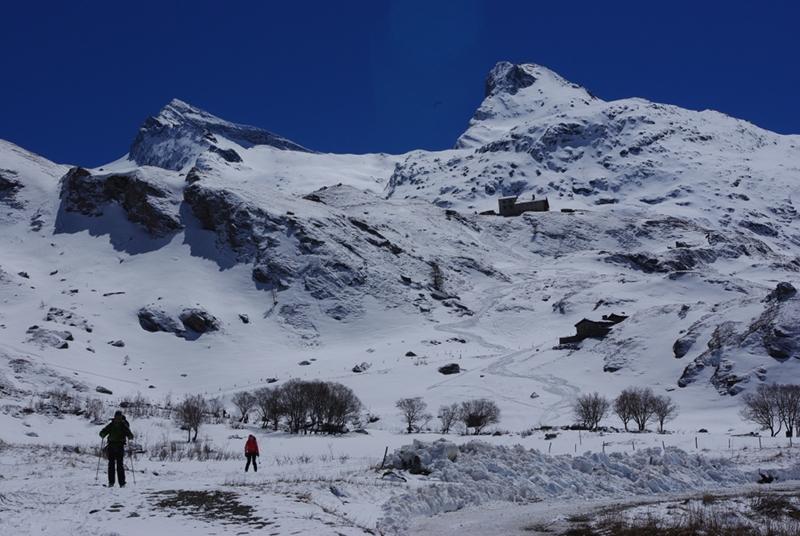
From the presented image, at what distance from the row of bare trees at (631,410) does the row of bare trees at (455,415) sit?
697 centimetres

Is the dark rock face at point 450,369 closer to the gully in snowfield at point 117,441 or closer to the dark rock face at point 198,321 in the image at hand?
the dark rock face at point 198,321

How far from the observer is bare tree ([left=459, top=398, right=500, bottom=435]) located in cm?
4731

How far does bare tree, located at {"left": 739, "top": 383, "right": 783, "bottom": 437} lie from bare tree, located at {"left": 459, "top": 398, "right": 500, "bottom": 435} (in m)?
18.3

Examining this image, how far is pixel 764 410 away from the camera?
39.8m

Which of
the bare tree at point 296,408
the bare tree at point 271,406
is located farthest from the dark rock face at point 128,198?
the bare tree at point 296,408

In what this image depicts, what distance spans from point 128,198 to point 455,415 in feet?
297

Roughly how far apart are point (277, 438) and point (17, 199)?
107 m

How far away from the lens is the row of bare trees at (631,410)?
45.0 meters

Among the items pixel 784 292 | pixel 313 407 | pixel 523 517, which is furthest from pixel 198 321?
pixel 523 517

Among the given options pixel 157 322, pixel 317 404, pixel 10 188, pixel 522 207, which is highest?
pixel 522 207

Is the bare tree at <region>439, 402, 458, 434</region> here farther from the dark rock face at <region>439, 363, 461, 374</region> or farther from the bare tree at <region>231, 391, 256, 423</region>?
the bare tree at <region>231, 391, 256, 423</region>

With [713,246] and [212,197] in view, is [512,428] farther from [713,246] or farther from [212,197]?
[713,246]

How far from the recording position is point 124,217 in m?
112

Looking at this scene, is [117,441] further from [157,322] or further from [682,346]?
[157,322]
